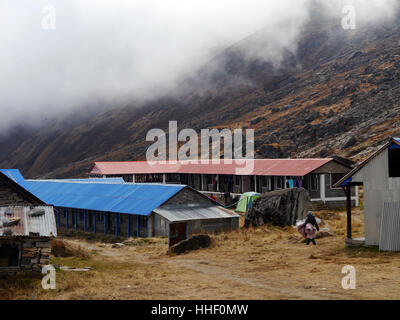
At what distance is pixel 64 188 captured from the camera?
4659 cm

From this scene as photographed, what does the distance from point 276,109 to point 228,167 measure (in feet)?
211

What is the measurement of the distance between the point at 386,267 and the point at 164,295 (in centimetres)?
802

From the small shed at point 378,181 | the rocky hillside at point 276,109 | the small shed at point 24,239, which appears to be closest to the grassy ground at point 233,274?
the small shed at point 24,239

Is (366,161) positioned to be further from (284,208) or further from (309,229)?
(284,208)

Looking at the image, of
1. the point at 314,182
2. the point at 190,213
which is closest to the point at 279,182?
the point at 314,182

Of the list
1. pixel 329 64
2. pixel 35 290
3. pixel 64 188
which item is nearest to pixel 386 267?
pixel 35 290

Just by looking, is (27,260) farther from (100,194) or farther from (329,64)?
(329,64)

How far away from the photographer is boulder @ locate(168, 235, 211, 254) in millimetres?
25116

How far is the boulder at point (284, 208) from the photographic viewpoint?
104ft

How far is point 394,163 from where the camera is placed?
20.5 meters

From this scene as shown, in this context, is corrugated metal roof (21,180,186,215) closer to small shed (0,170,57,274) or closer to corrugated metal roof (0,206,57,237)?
corrugated metal roof (0,206,57,237)

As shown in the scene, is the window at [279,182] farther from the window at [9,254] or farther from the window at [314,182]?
the window at [9,254]

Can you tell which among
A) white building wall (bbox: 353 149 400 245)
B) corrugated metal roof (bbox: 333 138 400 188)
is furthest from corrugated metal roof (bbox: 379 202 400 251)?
corrugated metal roof (bbox: 333 138 400 188)

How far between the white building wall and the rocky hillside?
153 feet
